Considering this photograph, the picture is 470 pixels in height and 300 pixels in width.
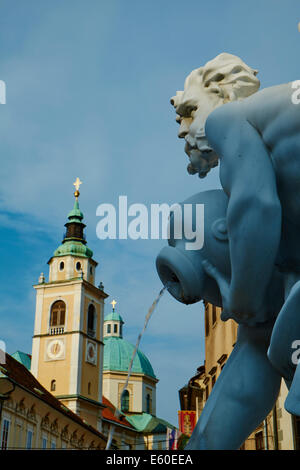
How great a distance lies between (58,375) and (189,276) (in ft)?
230

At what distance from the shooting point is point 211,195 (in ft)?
9.77

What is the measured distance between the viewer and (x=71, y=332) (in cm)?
7262

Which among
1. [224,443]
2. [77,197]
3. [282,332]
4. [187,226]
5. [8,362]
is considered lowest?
[224,443]

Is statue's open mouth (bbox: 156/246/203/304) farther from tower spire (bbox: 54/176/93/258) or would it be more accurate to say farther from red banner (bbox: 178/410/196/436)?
tower spire (bbox: 54/176/93/258)

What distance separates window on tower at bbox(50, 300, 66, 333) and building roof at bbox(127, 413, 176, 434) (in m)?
27.8

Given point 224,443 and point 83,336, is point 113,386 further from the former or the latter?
point 224,443

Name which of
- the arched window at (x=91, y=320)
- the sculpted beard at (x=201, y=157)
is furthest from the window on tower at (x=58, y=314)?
the sculpted beard at (x=201, y=157)

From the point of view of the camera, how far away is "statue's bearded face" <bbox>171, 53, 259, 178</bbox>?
9.89 feet

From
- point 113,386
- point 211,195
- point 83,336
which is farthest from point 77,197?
point 211,195

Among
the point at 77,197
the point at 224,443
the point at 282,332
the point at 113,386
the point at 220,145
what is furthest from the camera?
the point at 113,386

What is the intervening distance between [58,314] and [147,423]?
95.4 feet

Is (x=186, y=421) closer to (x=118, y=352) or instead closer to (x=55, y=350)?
(x=55, y=350)

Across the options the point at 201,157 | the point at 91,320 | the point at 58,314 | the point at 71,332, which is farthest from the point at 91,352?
the point at 201,157

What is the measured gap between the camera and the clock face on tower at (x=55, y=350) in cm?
7222
